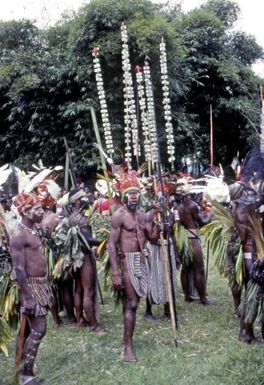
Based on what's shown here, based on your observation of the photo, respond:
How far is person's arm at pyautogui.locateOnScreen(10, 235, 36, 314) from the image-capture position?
15.7 feet

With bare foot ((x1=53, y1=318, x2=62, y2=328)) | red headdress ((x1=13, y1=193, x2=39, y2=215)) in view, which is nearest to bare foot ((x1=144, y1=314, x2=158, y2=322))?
bare foot ((x1=53, y1=318, x2=62, y2=328))

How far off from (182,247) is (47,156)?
10639 millimetres

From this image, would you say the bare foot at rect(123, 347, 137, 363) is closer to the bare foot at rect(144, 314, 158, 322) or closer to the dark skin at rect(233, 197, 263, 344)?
the dark skin at rect(233, 197, 263, 344)

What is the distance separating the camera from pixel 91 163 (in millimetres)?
15539

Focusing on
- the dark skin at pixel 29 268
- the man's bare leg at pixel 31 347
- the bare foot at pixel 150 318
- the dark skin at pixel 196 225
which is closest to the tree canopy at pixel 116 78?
the dark skin at pixel 196 225

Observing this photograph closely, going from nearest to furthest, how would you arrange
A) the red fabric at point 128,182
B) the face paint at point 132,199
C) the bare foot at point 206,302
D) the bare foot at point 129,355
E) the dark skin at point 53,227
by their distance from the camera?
the bare foot at point 129,355 < the face paint at point 132,199 < the red fabric at point 128,182 < the dark skin at point 53,227 < the bare foot at point 206,302

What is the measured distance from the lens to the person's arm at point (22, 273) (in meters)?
4.79

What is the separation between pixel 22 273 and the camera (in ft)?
15.7

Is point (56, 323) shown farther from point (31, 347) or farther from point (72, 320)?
point (31, 347)

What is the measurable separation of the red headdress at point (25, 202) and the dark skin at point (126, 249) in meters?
0.95

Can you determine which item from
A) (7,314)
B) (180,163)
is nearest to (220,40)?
(180,163)

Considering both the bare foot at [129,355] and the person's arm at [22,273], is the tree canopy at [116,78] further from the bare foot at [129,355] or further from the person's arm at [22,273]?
the person's arm at [22,273]

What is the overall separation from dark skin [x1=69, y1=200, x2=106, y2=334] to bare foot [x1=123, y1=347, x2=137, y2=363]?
1018 millimetres

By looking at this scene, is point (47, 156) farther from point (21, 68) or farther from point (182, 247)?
point (182, 247)
